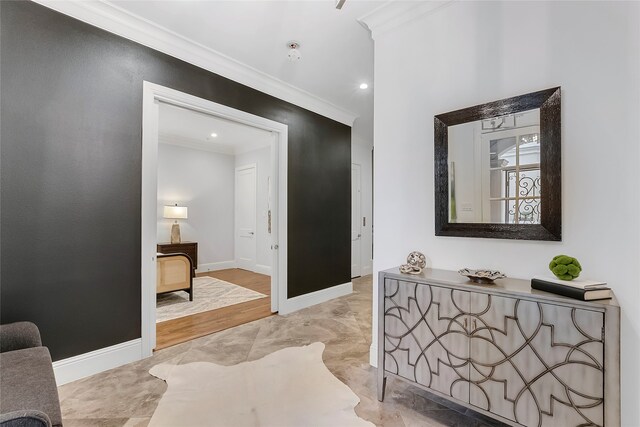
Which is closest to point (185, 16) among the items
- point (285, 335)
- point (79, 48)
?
point (79, 48)

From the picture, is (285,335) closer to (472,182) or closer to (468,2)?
(472,182)

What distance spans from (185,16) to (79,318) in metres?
2.57

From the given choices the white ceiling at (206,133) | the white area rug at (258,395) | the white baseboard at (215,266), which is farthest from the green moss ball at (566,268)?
the white baseboard at (215,266)

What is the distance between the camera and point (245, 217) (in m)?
6.77

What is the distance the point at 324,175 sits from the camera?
4266 mm

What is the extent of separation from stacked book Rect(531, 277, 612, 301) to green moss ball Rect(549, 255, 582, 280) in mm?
27

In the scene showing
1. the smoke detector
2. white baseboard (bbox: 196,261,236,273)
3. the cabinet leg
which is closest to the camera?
the cabinet leg

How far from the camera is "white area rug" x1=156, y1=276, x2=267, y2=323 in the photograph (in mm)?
3720

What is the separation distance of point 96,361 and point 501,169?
129 inches

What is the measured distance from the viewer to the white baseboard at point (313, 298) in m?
3.65

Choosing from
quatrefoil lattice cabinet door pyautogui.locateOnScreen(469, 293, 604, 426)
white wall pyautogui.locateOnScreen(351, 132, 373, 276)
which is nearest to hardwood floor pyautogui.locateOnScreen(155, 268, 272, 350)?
white wall pyautogui.locateOnScreen(351, 132, 373, 276)

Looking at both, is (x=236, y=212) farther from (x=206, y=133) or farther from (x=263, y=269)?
(x=206, y=133)

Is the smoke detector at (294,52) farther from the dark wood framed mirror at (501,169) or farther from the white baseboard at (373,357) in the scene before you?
the white baseboard at (373,357)

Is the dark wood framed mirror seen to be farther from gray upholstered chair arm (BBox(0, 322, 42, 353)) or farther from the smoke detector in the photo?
gray upholstered chair arm (BBox(0, 322, 42, 353))
